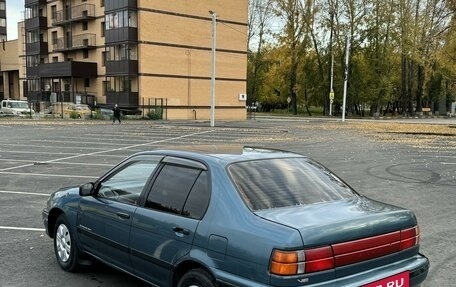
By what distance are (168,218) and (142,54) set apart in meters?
44.0

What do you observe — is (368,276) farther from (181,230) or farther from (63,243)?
(63,243)

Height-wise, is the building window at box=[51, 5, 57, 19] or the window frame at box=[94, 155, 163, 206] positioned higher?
the building window at box=[51, 5, 57, 19]

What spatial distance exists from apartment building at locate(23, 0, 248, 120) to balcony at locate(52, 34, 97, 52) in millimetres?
109

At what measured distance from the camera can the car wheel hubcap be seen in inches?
210

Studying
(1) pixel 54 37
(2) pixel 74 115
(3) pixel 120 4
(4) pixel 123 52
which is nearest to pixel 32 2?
(1) pixel 54 37

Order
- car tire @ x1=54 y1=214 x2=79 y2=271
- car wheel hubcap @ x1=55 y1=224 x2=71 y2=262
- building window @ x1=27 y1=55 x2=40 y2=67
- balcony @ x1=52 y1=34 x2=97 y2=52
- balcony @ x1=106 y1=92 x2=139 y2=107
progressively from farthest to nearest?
1. building window @ x1=27 y1=55 x2=40 y2=67
2. balcony @ x1=52 y1=34 x2=97 y2=52
3. balcony @ x1=106 y1=92 x2=139 y2=107
4. car wheel hubcap @ x1=55 y1=224 x2=71 y2=262
5. car tire @ x1=54 y1=214 x2=79 y2=271

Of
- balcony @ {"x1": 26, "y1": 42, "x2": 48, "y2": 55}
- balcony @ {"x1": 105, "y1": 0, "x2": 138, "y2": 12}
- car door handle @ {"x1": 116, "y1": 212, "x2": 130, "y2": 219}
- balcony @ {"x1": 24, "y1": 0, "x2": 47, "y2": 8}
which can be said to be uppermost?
balcony @ {"x1": 24, "y1": 0, "x2": 47, "y2": 8}

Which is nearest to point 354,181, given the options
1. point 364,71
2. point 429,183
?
point 429,183

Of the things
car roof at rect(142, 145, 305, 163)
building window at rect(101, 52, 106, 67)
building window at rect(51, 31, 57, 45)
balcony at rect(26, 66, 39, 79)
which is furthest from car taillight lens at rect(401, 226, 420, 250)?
balcony at rect(26, 66, 39, 79)

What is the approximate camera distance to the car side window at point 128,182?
446 centimetres

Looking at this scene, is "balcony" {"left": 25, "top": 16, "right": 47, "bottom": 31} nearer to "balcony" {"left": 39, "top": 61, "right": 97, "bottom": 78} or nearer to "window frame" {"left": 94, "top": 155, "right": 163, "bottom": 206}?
"balcony" {"left": 39, "top": 61, "right": 97, "bottom": 78}

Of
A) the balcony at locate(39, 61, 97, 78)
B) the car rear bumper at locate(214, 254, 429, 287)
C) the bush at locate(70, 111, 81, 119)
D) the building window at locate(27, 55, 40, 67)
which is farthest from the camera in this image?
the building window at locate(27, 55, 40, 67)

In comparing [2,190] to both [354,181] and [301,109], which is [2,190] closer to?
[354,181]

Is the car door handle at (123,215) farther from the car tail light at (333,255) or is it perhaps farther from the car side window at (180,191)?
the car tail light at (333,255)
